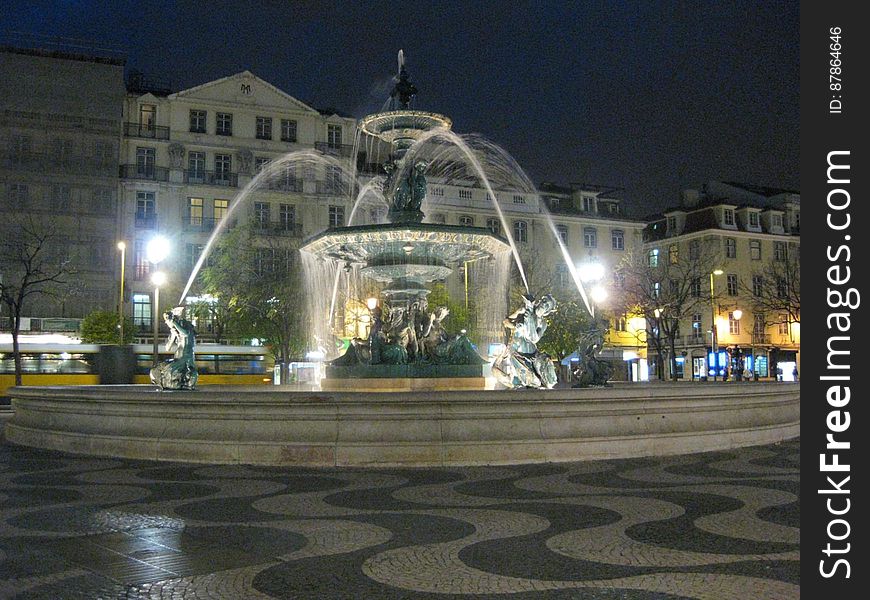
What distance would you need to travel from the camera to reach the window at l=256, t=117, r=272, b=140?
58.3m

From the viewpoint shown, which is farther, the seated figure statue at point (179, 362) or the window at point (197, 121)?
the window at point (197, 121)

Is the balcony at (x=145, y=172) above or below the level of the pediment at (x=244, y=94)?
below

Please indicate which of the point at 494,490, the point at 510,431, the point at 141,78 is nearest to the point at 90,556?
the point at 494,490

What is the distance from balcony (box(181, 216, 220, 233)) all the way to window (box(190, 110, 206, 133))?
5890 mm

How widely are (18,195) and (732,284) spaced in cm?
5233

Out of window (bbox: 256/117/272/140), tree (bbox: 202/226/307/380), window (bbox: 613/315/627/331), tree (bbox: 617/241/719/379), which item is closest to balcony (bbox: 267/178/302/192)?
window (bbox: 256/117/272/140)

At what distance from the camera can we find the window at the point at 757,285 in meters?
65.6

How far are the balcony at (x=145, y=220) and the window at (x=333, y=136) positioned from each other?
13022 mm

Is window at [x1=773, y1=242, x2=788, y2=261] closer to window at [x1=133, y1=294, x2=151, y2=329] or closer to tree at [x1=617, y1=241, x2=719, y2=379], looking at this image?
tree at [x1=617, y1=241, x2=719, y2=379]

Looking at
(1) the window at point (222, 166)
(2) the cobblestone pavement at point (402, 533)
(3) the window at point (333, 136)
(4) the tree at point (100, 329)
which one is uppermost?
(3) the window at point (333, 136)

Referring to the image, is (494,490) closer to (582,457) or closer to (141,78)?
(582,457)

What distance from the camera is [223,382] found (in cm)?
3562

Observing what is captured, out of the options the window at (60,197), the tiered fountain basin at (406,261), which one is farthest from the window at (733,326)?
the tiered fountain basin at (406,261)

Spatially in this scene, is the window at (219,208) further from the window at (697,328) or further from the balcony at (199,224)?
the window at (697,328)
